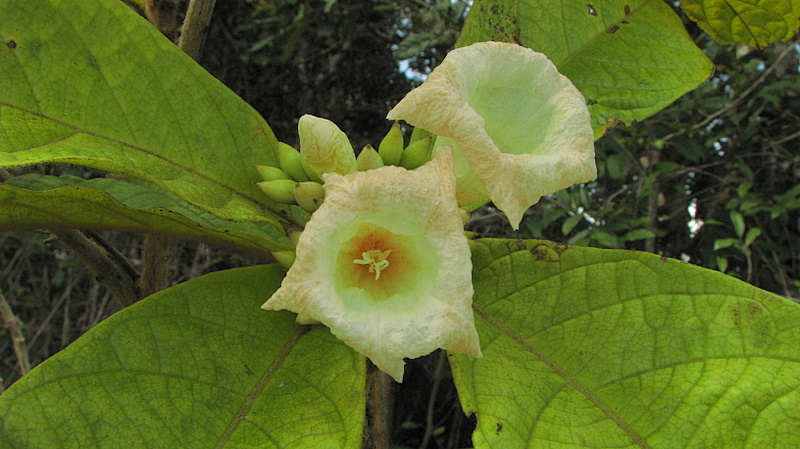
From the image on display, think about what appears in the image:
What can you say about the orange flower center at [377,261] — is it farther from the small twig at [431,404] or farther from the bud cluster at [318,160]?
the small twig at [431,404]

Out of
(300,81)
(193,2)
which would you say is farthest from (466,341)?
(300,81)

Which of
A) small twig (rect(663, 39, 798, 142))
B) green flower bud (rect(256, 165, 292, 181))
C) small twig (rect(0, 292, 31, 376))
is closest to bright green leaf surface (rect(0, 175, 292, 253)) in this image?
green flower bud (rect(256, 165, 292, 181))

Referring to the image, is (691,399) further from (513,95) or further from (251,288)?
(251,288)

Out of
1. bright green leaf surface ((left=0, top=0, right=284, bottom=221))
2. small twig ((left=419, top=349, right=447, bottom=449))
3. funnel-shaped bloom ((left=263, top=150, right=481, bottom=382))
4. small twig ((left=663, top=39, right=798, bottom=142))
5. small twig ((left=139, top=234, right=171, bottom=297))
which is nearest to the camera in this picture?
funnel-shaped bloom ((left=263, top=150, right=481, bottom=382))

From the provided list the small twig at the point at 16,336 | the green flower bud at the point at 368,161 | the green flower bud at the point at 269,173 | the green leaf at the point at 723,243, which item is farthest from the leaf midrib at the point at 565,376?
the green leaf at the point at 723,243

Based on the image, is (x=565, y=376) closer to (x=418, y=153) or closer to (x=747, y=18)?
(x=418, y=153)

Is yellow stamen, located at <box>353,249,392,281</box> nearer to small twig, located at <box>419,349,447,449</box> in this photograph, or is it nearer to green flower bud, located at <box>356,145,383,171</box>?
green flower bud, located at <box>356,145,383,171</box>

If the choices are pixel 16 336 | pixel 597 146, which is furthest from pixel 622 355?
pixel 597 146
